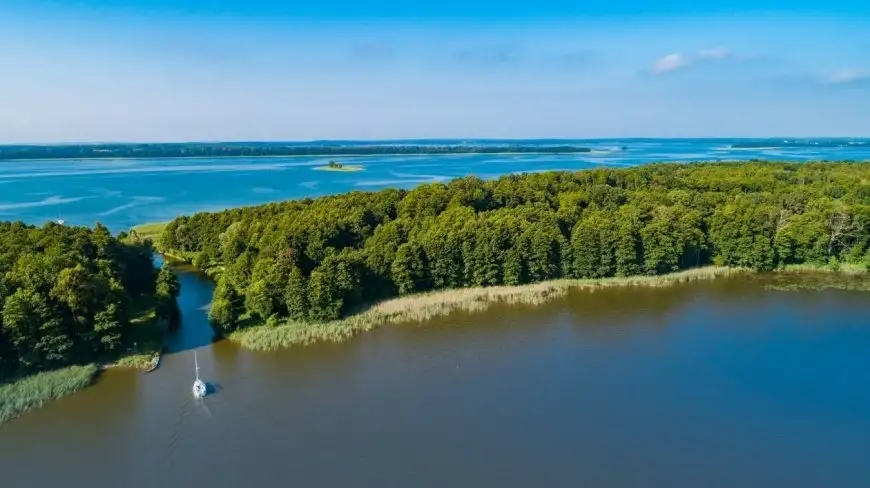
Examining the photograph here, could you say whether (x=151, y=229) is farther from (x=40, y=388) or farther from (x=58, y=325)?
(x=40, y=388)

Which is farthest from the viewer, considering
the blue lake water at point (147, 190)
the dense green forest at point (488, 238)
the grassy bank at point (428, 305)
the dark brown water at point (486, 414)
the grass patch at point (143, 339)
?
the blue lake water at point (147, 190)

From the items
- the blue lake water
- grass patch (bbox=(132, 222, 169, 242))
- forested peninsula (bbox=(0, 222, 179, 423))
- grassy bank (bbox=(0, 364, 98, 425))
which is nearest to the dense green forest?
forested peninsula (bbox=(0, 222, 179, 423))

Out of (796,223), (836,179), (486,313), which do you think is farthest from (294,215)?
(836,179)

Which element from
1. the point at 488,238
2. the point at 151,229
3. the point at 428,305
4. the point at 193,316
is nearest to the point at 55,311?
the point at 193,316

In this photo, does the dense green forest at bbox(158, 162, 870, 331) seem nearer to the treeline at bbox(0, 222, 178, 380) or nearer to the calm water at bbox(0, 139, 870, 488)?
the calm water at bbox(0, 139, 870, 488)

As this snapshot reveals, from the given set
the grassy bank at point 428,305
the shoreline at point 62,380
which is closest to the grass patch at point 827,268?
the grassy bank at point 428,305

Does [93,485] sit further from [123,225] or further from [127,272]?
[123,225]

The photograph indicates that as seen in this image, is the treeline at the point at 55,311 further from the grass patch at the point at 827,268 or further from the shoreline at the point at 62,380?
the grass patch at the point at 827,268
